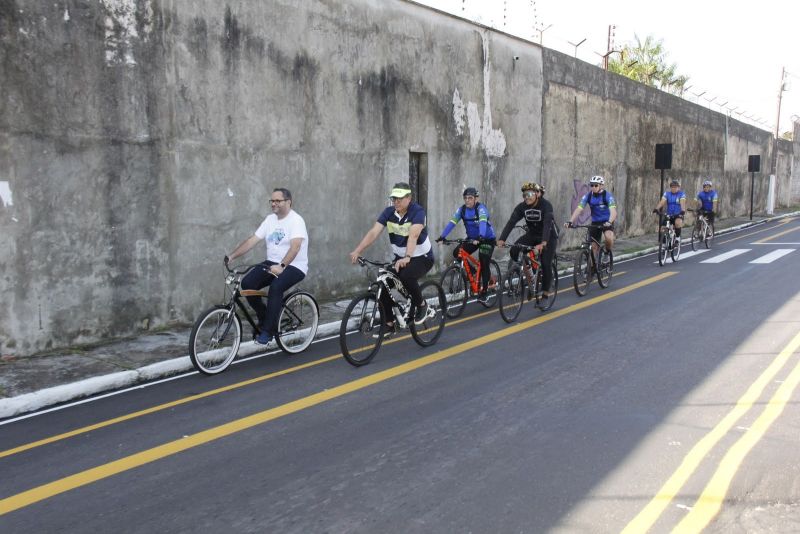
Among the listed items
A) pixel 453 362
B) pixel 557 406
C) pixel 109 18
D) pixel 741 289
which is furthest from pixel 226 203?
pixel 741 289

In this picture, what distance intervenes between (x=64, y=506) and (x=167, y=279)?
5.56m

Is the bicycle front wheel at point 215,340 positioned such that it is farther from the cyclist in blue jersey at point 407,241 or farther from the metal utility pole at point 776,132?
the metal utility pole at point 776,132

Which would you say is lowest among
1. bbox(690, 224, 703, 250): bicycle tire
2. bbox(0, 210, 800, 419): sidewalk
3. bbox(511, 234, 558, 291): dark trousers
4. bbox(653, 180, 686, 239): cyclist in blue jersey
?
bbox(0, 210, 800, 419): sidewalk

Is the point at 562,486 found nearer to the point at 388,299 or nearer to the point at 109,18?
the point at 388,299

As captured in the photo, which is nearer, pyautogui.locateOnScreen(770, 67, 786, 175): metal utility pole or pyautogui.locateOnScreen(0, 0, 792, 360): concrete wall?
pyautogui.locateOnScreen(0, 0, 792, 360): concrete wall

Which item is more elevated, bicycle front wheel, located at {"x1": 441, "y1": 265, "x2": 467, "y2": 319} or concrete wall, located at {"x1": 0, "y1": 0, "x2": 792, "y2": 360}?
concrete wall, located at {"x1": 0, "y1": 0, "x2": 792, "y2": 360}

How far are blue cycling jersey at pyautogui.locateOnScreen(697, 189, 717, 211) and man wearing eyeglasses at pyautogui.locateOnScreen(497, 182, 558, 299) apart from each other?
1162 centimetres

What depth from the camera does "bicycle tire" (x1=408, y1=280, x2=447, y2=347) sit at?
27.5 ft

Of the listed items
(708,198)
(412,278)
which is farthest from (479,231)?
(708,198)

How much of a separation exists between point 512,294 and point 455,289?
34.0 inches

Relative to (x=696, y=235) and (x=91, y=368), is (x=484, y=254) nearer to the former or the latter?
(x=91, y=368)

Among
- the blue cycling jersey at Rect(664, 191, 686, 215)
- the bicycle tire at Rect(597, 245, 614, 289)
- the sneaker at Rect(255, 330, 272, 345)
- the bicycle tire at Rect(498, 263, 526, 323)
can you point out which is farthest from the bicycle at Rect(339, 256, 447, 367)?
the blue cycling jersey at Rect(664, 191, 686, 215)

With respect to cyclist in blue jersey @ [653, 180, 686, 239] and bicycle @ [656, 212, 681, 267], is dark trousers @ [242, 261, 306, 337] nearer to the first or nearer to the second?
bicycle @ [656, 212, 681, 267]

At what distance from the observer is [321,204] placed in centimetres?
1189
